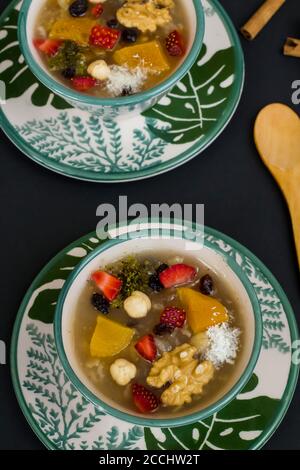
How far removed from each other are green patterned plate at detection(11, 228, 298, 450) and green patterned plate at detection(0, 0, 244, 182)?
0.35 meters

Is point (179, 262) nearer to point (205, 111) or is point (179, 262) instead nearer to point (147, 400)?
point (147, 400)

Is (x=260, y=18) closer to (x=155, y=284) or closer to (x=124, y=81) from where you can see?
(x=124, y=81)

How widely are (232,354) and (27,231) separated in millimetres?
622

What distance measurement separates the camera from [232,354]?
5.24 feet

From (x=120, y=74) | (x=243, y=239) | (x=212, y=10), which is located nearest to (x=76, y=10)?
(x=120, y=74)

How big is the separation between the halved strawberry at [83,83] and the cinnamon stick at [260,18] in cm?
48

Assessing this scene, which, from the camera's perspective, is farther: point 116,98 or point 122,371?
point 116,98

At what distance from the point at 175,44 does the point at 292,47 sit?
1.18 ft

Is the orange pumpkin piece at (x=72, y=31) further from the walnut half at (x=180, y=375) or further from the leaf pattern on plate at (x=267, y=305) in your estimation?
the walnut half at (x=180, y=375)

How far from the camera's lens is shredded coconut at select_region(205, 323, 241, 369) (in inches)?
62.5

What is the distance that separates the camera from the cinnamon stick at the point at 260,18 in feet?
6.76

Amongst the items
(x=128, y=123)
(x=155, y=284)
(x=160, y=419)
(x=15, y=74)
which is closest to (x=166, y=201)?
(x=128, y=123)

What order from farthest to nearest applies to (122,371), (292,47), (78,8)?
(292,47)
(78,8)
(122,371)

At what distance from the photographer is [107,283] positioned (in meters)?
1.65
